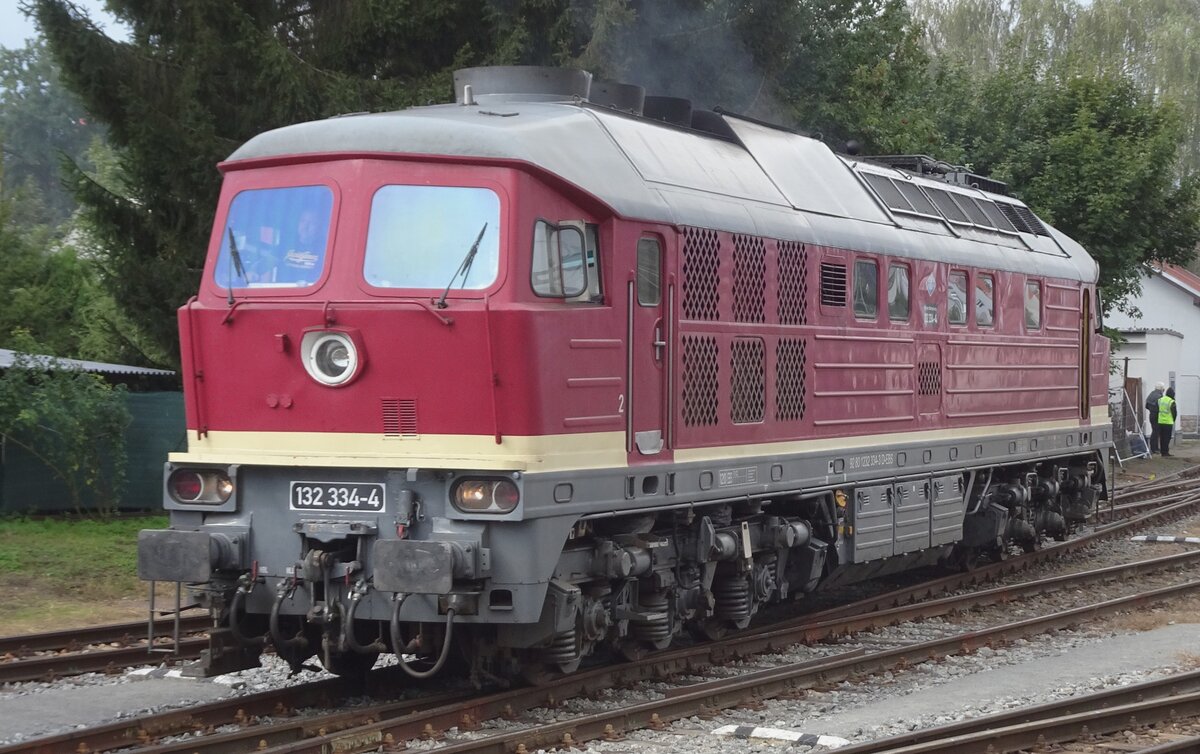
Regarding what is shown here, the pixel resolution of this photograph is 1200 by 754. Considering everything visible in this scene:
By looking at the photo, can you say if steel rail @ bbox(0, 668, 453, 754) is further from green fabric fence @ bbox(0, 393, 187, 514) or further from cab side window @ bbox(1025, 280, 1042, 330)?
green fabric fence @ bbox(0, 393, 187, 514)

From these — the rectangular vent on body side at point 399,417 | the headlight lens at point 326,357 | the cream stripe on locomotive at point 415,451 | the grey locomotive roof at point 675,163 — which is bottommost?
the cream stripe on locomotive at point 415,451

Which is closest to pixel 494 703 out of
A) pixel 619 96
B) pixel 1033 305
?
pixel 619 96

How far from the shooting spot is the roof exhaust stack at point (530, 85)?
1057 cm

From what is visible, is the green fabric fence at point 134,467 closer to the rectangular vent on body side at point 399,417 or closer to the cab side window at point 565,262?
the rectangular vent on body side at point 399,417

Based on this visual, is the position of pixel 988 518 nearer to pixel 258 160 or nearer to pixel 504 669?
pixel 504 669

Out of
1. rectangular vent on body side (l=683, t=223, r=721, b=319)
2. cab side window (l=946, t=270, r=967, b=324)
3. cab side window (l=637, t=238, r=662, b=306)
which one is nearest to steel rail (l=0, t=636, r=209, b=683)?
cab side window (l=637, t=238, r=662, b=306)

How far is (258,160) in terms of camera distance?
30.0 ft

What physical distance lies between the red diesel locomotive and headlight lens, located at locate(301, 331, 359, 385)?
17 mm

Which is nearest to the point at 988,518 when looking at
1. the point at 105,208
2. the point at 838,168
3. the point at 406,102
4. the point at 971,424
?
the point at 971,424

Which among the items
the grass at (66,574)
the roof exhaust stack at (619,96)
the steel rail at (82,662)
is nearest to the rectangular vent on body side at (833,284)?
the roof exhaust stack at (619,96)

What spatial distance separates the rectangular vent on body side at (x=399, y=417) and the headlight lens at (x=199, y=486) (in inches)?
43.1

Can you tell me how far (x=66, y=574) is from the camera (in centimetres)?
1497

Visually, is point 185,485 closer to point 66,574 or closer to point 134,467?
point 66,574

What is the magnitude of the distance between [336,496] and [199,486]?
0.99 m
